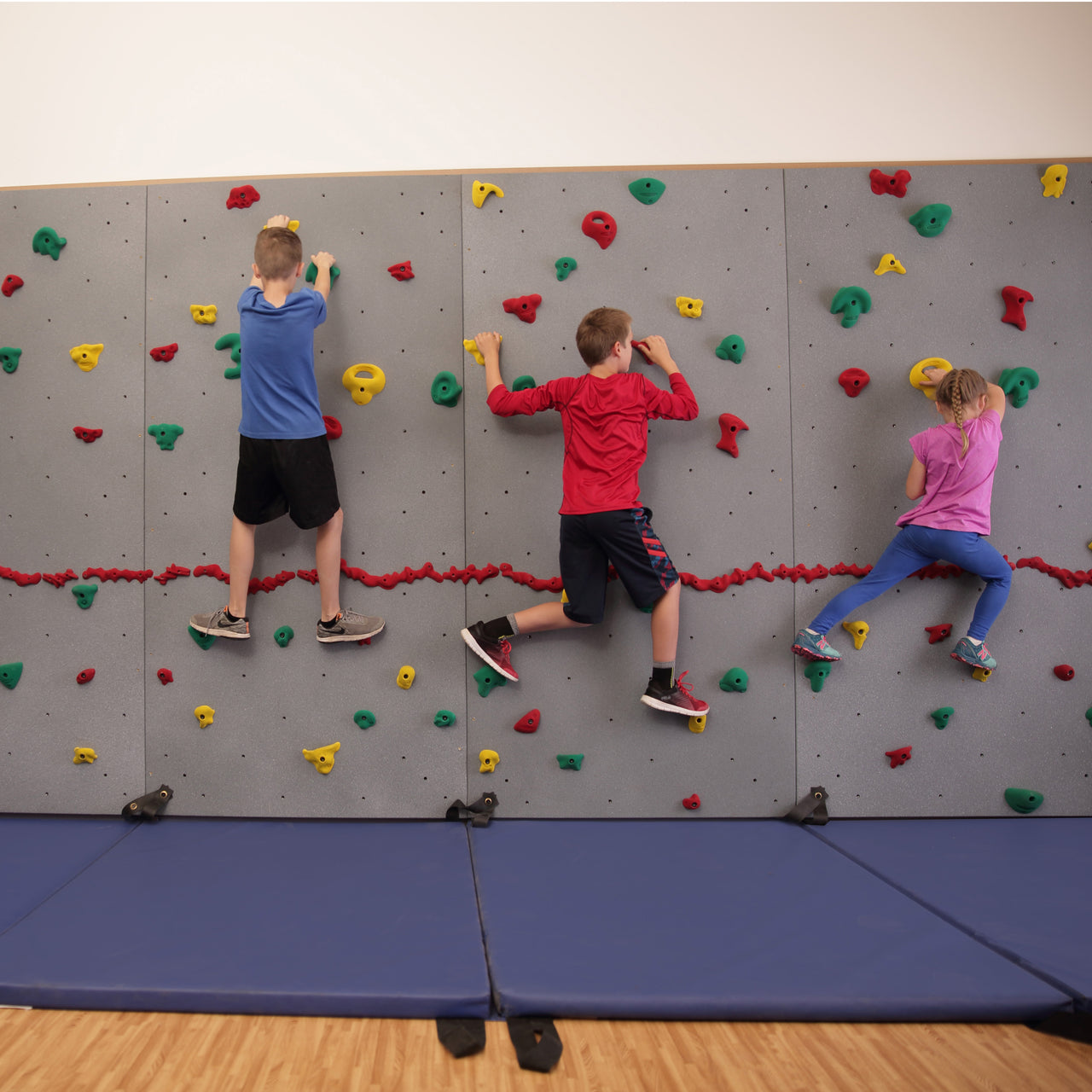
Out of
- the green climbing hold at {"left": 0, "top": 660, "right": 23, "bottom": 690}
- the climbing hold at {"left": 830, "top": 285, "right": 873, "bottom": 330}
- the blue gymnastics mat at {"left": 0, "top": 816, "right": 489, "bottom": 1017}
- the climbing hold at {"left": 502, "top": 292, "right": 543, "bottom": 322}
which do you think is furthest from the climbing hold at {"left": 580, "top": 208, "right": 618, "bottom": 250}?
the green climbing hold at {"left": 0, "top": 660, "right": 23, "bottom": 690}

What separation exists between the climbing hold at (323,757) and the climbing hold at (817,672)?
1.77 m

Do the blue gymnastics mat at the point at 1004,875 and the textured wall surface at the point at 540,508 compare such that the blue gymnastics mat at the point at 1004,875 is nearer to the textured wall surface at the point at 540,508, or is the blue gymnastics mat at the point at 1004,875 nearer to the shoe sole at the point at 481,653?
the textured wall surface at the point at 540,508

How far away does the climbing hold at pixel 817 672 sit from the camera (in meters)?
2.66

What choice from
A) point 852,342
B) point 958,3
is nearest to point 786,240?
point 852,342

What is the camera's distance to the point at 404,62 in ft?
10.1

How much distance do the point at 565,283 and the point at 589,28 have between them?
4.34 feet

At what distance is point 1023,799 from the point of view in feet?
8.72

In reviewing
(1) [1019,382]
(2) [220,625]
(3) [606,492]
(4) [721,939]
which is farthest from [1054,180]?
(2) [220,625]

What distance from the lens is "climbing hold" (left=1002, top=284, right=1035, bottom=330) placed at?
269 centimetres

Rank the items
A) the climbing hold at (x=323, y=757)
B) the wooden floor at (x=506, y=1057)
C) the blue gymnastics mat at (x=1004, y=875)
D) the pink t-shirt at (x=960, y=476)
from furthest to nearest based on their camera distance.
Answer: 1. the climbing hold at (x=323, y=757)
2. the pink t-shirt at (x=960, y=476)
3. the blue gymnastics mat at (x=1004, y=875)
4. the wooden floor at (x=506, y=1057)

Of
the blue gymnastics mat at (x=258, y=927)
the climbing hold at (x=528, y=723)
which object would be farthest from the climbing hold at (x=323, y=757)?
the climbing hold at (x=528, y=723)

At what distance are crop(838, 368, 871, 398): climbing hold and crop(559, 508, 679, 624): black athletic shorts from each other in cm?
91

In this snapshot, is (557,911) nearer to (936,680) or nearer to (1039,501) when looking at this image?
(936,680)

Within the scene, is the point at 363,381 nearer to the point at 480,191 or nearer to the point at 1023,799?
the point at 480,191
